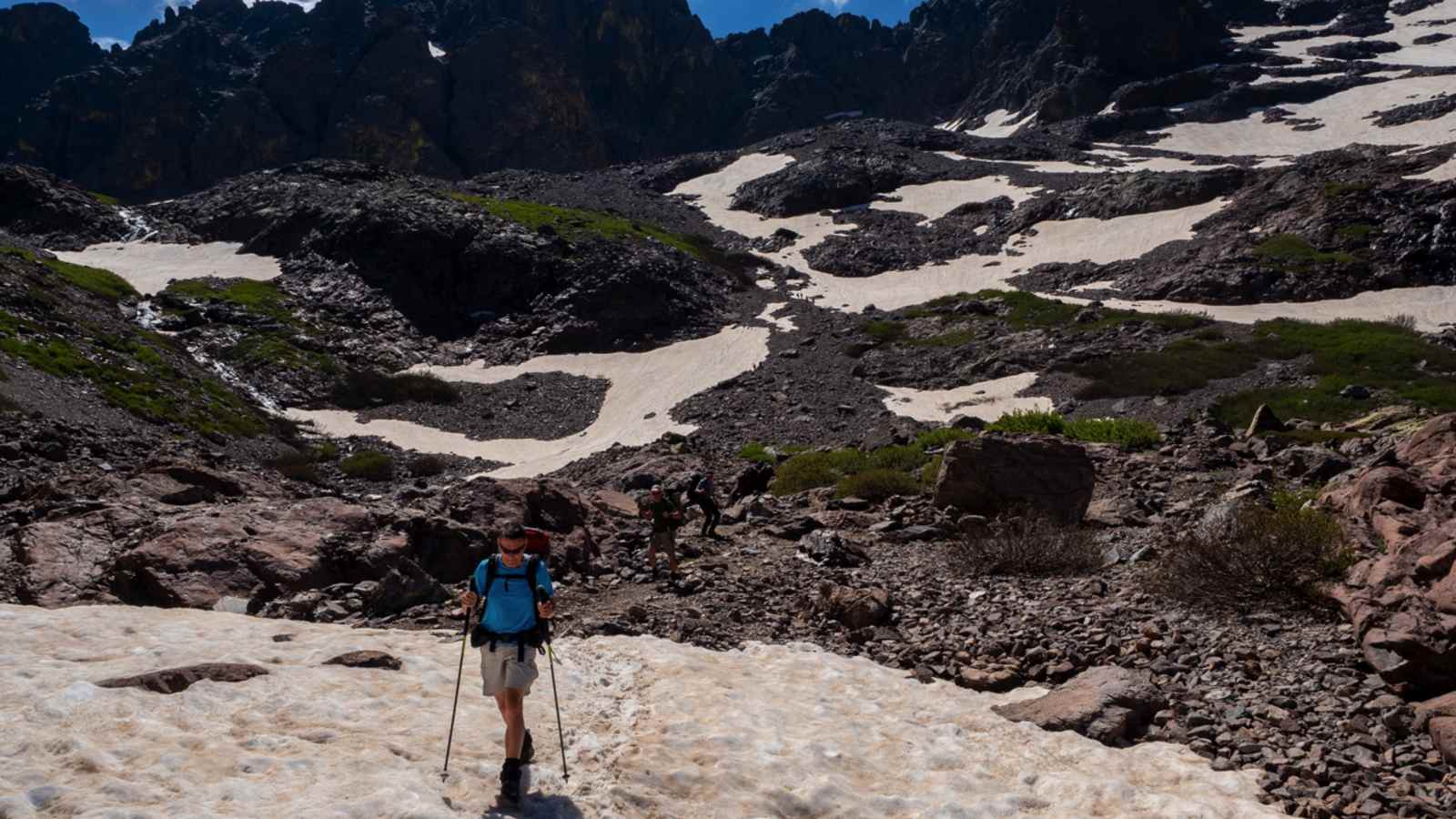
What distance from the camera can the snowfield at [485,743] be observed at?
6.57 m

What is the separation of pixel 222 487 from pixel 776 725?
44.3 ft

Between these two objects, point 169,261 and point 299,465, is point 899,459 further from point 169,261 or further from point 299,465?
point 169,261

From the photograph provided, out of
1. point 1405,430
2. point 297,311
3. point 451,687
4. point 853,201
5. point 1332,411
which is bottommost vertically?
point 1332,411

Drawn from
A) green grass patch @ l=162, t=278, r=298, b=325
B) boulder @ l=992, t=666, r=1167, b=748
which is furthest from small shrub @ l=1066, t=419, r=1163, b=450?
green grass patch @ l=162, t=278, r=298, b=325

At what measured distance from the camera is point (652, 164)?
400 ft

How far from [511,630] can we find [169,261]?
83.1m

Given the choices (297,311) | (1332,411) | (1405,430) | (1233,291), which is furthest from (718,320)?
(1405,430)

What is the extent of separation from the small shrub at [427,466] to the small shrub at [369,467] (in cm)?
97

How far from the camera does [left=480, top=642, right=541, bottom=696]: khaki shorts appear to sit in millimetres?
7312

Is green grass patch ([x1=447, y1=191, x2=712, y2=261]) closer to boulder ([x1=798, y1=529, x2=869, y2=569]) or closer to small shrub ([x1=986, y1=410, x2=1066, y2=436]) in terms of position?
small shrub ([x1=986, y1=410, x2=1066, y2=436])

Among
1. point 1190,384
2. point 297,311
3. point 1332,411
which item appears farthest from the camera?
point 297,311

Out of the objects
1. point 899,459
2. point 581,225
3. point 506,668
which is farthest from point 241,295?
point 506,668

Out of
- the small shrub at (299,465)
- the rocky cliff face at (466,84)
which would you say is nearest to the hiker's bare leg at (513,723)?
the small shrub at (299,465)

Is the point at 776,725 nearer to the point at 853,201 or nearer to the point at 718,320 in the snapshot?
the point at 718,320
